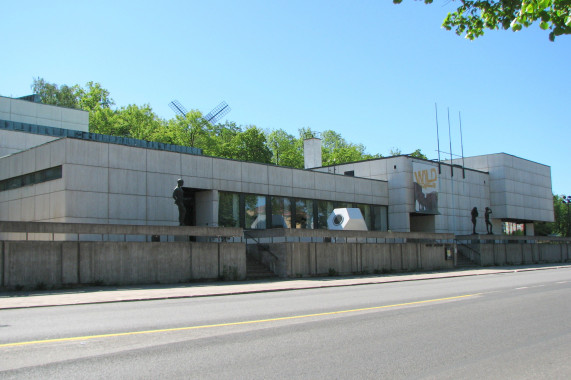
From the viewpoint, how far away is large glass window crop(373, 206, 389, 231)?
45719 mm

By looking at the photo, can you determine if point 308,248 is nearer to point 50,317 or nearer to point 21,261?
point 21,261

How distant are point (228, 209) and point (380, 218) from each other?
16880mm

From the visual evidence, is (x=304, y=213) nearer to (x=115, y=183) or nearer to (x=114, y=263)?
(x=115, y=183)

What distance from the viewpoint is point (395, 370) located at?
6.97 metres

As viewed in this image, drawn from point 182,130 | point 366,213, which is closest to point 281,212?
point 366,213

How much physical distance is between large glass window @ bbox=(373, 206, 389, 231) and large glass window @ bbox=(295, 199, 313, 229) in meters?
7.98

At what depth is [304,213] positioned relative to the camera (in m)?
39.4

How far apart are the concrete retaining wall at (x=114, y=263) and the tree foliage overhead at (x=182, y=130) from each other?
40621 millimetres

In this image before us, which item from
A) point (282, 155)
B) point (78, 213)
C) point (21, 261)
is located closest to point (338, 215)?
point (78, 213)

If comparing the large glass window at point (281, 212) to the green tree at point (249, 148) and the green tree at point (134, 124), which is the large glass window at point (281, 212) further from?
the green tree at point (134, 124)

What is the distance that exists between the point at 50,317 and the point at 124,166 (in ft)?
55.8

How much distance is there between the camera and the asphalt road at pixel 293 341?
6.94 metres

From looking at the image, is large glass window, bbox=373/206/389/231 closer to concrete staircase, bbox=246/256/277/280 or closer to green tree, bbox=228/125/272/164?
concrete staircase, bbox=246/256/277/280

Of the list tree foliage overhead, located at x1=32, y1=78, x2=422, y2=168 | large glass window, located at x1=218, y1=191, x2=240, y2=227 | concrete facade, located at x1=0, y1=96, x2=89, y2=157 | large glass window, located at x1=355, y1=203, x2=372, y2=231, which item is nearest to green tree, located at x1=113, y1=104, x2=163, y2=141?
tree foliage overhead, located at x1=32, y1=78, x2=422, y2=168
